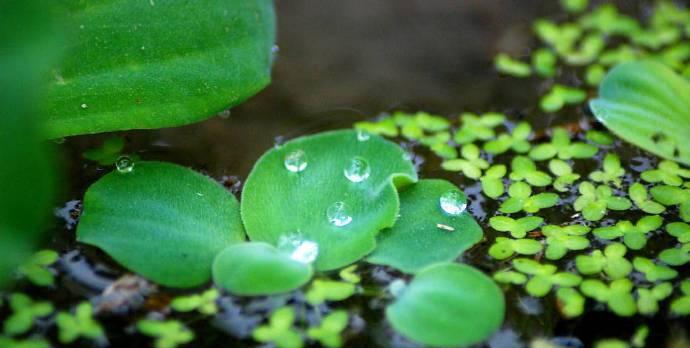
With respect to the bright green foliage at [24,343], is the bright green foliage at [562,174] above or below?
above

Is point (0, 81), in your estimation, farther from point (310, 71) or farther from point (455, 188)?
point (310, 71)

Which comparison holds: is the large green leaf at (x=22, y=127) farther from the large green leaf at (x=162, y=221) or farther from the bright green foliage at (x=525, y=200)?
the bright green foliage at (x=525, y=200)

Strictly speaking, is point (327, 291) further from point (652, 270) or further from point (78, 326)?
point (652, 270)

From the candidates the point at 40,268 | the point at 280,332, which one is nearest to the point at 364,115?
the point at 280,332

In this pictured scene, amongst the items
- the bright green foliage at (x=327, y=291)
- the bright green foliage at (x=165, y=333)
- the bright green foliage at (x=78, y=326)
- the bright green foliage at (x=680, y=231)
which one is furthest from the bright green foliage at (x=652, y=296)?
the bright green foliage at (x=78, y=326)

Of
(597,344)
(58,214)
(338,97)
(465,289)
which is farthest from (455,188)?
(58,214)

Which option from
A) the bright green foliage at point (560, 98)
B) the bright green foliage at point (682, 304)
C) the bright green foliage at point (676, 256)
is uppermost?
the bright green foliage at point (560, 98)
